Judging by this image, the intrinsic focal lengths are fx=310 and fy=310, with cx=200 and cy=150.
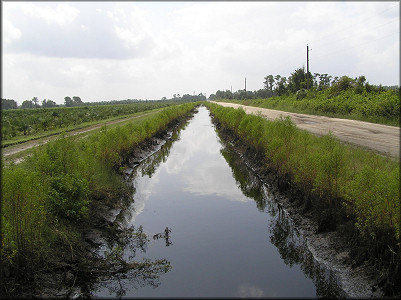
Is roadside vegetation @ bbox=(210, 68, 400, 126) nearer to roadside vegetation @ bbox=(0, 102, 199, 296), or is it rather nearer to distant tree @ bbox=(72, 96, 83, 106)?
roadside vegetation @ bbox=(0, 102, 199, 296)

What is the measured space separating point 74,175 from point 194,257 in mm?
3514

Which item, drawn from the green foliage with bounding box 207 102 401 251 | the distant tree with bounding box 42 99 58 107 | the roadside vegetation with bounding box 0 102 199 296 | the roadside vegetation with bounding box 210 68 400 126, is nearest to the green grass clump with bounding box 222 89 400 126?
the roadside vegetation with bounding box 210 68 400 126

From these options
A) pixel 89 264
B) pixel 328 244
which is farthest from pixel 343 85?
pixel 89 264

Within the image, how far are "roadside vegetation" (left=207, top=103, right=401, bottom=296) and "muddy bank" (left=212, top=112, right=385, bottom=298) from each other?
2.8 inches

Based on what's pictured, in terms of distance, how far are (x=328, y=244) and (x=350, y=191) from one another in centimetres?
161

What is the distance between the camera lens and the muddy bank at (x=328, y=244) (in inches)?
223

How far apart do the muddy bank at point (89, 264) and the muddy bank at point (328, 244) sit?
12.0ft

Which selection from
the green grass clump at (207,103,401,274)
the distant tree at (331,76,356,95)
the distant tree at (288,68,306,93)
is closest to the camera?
the green grass clump at (207,103,401,274)

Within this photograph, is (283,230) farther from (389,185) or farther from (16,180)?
(16,180)

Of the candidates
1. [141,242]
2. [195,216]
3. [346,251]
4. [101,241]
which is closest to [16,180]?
[101,241]

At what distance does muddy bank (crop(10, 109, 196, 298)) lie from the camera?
18.5 feet

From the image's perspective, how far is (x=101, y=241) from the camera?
802 cm

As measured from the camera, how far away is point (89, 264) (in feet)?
21.4

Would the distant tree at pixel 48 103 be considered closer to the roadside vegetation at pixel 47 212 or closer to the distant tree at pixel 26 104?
the distant tree at pixel 26 104
